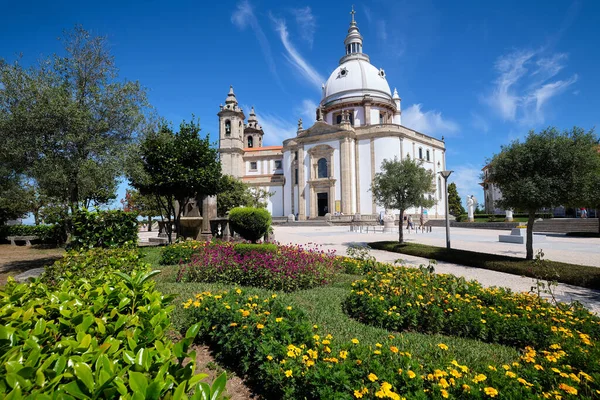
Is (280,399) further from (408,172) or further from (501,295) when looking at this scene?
(408,172)

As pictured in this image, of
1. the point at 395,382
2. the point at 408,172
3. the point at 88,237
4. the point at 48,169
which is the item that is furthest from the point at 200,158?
the point at 395,382

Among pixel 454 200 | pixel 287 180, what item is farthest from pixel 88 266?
pixel 454 200

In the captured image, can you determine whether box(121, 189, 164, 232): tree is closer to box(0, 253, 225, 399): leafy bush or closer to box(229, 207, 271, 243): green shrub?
box(229, 207, 271, 243): green shrub

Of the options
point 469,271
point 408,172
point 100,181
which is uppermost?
point 408,172

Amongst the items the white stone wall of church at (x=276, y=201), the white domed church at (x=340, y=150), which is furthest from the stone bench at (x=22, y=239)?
the white stone wall of church at (x=276, y=201)

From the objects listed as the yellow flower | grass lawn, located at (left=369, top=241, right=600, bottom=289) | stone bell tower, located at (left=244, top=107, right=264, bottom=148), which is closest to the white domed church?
stone bell tower, located at (left=244, top=107, right=264, bottom=148)

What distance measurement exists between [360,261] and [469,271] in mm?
3649

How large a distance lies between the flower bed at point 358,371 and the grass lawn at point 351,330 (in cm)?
22

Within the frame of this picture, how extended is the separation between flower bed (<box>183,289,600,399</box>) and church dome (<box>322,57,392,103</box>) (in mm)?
48512

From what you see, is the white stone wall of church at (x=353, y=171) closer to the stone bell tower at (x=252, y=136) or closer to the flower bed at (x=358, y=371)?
the stone bell tower at (x=252, y=136)

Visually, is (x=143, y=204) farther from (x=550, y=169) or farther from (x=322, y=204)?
(x=550, y=169)

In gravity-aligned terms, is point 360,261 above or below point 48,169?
below

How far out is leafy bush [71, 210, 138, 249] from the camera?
286 inches

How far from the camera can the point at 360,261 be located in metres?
8.93
